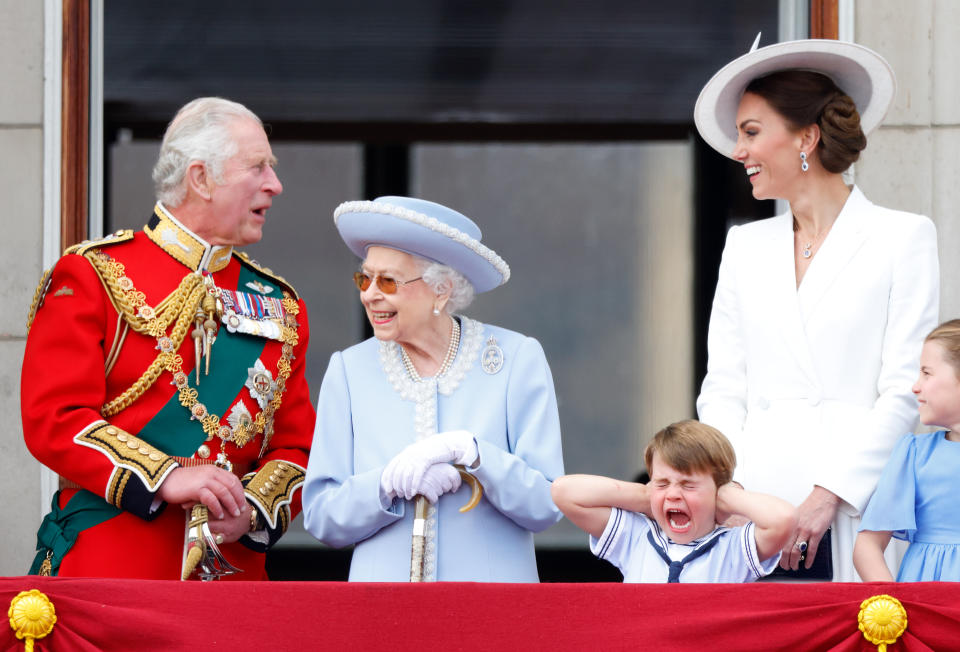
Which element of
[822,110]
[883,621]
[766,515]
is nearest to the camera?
[883,621]

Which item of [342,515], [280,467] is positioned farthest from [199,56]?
[342,515]

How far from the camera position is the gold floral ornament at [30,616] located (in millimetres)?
2379

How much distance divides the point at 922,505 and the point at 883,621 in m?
0.52

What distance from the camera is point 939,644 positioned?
7.78ft

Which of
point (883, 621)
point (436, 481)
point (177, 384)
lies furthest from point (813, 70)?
point (177, 384)

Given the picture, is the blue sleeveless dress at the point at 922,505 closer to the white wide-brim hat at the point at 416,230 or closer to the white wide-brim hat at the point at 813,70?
the white wide-brim hat at the point at 813,70

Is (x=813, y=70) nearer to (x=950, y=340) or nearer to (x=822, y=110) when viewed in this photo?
(x=822, y=110)

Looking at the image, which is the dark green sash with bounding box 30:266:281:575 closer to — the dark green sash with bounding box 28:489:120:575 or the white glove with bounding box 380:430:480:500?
the dark green sash with bounding box 28:489:120:575

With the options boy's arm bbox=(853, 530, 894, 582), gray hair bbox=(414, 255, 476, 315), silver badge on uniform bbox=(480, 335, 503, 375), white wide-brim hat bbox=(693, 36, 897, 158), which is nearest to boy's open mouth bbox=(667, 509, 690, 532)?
boy's arm bbox=(853, 530, 894, 582)

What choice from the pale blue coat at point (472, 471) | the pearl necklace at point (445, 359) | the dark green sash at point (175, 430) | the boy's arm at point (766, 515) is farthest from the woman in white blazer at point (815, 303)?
the dark green sash at point (175, 430)

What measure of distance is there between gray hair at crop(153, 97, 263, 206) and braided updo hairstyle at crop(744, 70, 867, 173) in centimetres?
128

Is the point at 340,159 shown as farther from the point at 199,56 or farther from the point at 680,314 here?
the point at 680,314

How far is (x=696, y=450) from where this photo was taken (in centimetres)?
287

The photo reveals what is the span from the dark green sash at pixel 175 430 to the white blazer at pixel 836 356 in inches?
43.4
